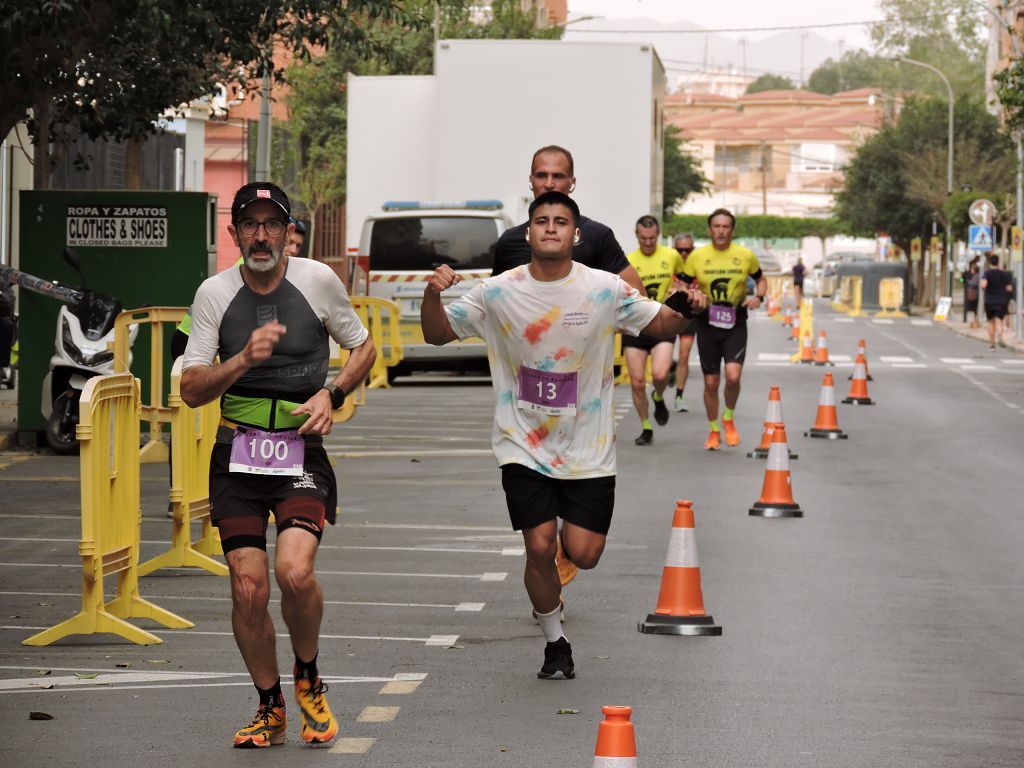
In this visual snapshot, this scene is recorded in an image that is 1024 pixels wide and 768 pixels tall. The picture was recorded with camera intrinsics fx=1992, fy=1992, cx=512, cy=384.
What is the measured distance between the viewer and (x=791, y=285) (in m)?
83.3

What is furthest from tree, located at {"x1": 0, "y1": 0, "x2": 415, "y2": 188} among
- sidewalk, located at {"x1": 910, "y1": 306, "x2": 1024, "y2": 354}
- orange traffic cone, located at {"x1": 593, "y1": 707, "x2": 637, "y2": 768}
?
sidewalk, located at {"x1": 910, "y1": 306, "x2": 1024, "y2": 354}

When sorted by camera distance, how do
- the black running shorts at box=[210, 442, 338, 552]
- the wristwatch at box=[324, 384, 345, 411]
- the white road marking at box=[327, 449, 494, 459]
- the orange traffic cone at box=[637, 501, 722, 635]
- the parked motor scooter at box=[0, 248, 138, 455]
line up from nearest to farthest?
the black running shorts at box=[210, 442, 338, 552] < the wristwatch at box=[324, 384, 345, 411] < the orange traffic cone at box=[637, 501, 722, 635] < the parked motor scooter at box=[0, 248, 138, 455] < the white road marking at box=[327, 449, 494, 459]

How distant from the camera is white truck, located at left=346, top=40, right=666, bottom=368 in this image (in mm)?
26844

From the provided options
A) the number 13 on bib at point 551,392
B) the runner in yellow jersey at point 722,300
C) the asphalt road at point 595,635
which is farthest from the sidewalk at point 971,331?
the number 13 on bib at point 551,392

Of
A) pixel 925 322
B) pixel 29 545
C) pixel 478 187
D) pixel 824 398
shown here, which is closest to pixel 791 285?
pixel 925 322

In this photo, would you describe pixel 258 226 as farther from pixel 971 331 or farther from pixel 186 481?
pixel 971 331

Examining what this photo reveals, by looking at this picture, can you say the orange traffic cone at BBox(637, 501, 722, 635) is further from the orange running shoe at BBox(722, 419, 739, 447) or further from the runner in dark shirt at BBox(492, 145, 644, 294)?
the orange running shoe at BBox(722, 419, 739, 447)

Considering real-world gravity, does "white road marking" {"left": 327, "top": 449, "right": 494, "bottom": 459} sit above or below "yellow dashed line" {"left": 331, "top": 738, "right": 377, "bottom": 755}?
below

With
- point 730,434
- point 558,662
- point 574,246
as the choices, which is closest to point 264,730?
point 558,662

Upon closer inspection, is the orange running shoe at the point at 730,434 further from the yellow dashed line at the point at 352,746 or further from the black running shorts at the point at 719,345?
the yellow dashed line at the point at 352,746

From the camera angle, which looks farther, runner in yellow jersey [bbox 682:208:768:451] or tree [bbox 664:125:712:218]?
tree [bbox 664:125:712:218]

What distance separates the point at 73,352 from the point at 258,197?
984cm

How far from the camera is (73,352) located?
16.0 m

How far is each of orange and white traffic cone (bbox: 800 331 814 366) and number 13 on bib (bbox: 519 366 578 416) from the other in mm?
26786
